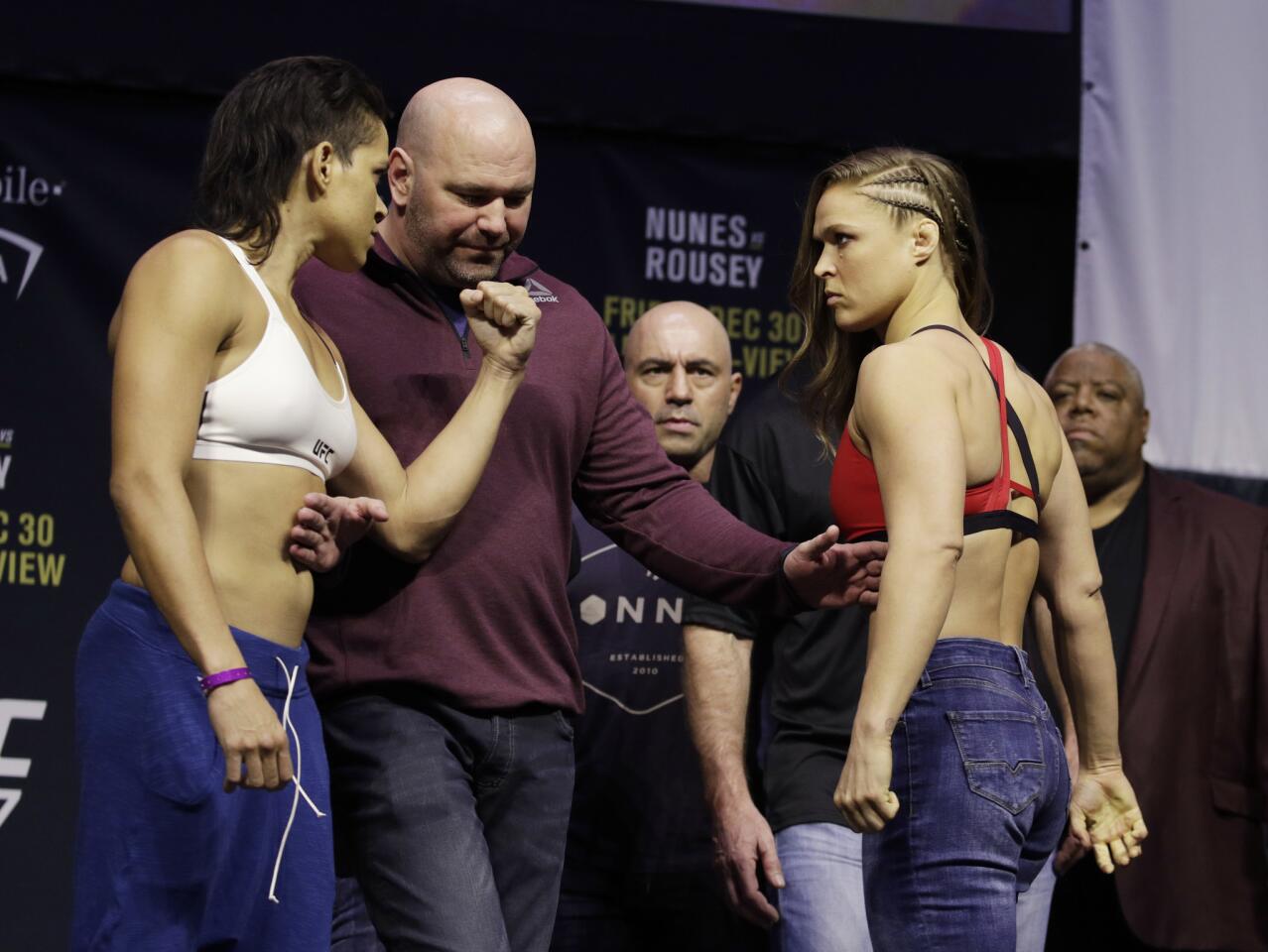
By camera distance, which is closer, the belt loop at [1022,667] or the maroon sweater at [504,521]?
the belt loop at [1022,667]

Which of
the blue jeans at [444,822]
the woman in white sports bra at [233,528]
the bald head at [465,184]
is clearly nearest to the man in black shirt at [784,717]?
the blue jeans at [444,822]

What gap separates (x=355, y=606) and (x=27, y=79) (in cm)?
218

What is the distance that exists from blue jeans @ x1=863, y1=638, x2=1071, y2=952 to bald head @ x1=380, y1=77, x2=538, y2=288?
0.97 metres

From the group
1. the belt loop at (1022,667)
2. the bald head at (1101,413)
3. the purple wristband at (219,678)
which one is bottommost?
the purple wristband at (219,678)

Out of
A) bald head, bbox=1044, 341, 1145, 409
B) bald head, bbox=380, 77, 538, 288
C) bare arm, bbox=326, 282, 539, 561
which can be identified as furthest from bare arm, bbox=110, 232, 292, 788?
bald head, bbox=1044, 341, 1145, 409

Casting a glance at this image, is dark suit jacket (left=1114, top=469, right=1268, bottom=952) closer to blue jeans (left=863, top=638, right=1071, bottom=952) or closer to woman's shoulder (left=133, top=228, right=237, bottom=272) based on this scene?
blue jeans (left=863, top=638, right=1071, bottom=952)

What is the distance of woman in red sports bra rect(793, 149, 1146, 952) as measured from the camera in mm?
2332

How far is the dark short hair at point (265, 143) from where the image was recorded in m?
2.38

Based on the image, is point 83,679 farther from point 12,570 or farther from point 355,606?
point 12,570

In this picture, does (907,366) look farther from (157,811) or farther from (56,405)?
(56,405)

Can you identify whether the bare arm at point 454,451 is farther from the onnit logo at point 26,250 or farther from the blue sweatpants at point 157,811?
the onnit logo at point 26,250

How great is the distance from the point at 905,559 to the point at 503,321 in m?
0.71

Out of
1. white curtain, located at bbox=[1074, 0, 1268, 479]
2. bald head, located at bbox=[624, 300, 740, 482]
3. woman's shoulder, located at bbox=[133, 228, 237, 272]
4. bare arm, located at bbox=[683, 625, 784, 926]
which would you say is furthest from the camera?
white curtain, located at bbox=[1074, 0, 1268, 479]

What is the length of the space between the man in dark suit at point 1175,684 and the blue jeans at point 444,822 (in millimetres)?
1782
